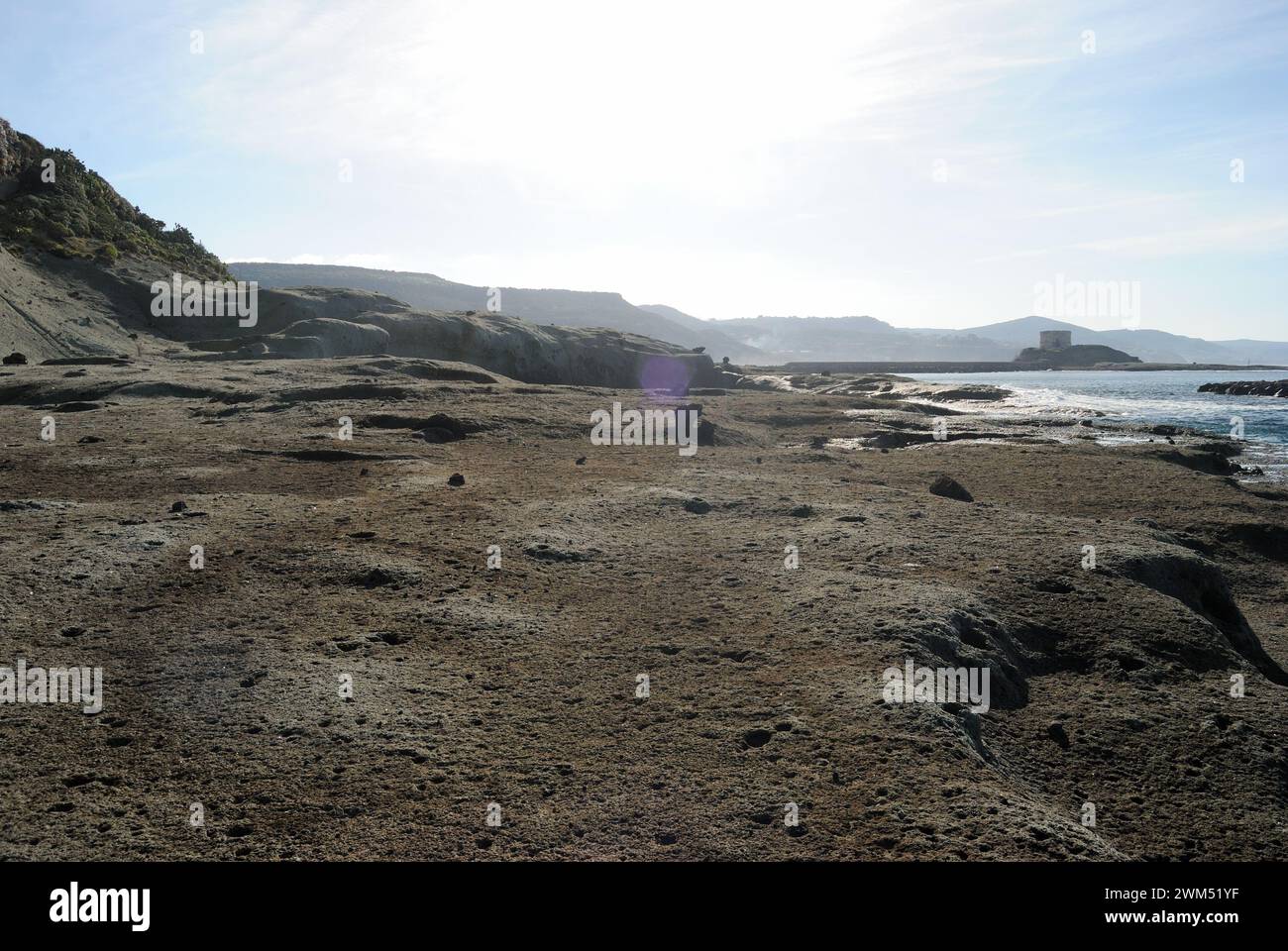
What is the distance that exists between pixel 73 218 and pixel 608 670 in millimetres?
47565

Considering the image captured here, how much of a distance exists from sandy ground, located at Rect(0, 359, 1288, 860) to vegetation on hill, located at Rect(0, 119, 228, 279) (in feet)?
104

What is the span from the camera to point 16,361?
27.8m

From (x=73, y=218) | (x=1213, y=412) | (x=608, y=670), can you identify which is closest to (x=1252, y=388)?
(x=1213, y=412)

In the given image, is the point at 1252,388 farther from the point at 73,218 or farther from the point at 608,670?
the point at 608,670

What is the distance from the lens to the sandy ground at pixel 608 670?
5.25m

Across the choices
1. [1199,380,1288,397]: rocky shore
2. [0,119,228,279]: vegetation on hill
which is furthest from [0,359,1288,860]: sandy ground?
[1199,380,1288,397]: rocky shore

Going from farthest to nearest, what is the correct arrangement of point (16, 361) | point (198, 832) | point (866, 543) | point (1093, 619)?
1. point (16, 361)
2. point (866, 543)
3. point (1093, 619)
4. point (198, 832)

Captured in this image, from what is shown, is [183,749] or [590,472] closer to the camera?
[183,749]

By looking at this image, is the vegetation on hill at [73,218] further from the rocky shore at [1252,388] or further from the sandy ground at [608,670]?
the rocky shore at [1252,388]

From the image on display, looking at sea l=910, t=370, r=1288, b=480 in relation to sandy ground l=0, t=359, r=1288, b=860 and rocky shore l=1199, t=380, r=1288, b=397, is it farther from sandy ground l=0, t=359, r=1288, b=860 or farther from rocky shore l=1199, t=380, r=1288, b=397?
sandy ground l=0, t=359, r=1288, b=860

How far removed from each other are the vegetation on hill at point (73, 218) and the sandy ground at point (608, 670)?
31829mm
